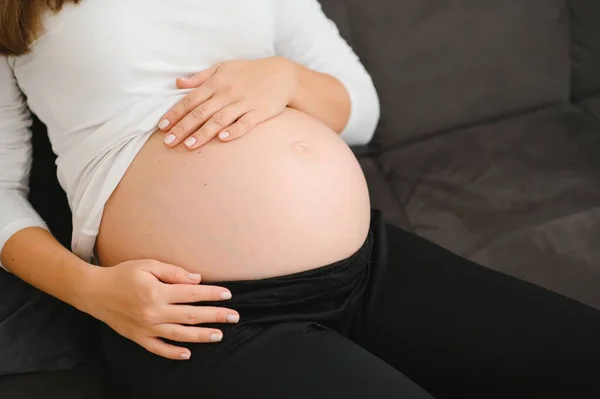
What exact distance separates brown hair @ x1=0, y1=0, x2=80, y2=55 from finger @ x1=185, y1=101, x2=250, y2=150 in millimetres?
244

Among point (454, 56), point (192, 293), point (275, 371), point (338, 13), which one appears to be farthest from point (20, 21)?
point (454, 56)

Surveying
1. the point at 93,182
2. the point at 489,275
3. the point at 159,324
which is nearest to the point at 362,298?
the point at 489,275

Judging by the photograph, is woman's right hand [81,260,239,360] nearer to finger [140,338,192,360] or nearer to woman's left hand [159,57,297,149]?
finger [140,338,192,360]

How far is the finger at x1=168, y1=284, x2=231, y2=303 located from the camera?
→ 33.1 inches

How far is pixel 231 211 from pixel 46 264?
28 cm

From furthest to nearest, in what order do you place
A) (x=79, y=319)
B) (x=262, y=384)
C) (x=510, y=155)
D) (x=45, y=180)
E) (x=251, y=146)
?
(x=510, y=155) → (x=45, y=180) → (x=79, y=319) → (x=251, y=146) → (x=262, y=384)

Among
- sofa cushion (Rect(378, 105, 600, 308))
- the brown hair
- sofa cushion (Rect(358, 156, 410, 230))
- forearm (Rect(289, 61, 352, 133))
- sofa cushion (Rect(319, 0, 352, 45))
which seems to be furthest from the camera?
sofa cushion (Rect(319, 0, 352, 45))

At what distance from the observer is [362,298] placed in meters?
0.99

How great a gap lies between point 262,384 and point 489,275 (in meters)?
0.39

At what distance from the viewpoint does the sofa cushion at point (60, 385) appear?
0.96m

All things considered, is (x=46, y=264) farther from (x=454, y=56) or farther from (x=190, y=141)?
(x=454, y=56)

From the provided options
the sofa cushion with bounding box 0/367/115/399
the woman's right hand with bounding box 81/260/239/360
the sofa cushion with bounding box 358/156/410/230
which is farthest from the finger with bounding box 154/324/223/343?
the sofa cushion with bounding box 358/156/410/230

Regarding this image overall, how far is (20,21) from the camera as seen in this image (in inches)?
35.4

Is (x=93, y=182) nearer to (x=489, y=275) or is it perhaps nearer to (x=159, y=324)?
(x=159, y=324)
